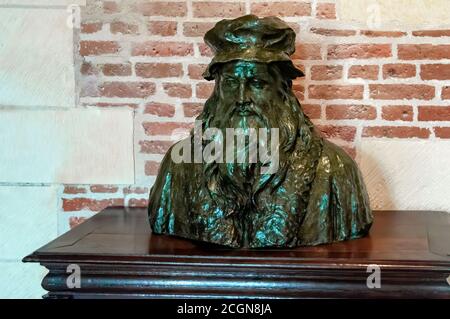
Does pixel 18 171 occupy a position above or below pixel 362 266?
above

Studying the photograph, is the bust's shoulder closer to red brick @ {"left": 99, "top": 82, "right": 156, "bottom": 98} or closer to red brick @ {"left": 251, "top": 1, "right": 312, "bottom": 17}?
red brick @ {"left": 251, "top": 1, "right": 312, "bottom": 17}

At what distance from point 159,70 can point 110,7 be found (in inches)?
12.9

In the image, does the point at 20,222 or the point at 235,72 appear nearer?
the point at 235,72

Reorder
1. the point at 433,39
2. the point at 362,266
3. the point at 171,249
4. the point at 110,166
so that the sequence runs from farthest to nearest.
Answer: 1. the point at 110,166
2. the point at 433,39
3. the point at 171,249
4. the point at 362,266

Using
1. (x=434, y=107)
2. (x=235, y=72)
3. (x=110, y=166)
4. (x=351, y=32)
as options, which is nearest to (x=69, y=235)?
(x=110, y=166)

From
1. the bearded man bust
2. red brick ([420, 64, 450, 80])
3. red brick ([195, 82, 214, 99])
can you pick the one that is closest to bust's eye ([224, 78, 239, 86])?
the bearded man bust

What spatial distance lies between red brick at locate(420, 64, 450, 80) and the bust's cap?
794 mm

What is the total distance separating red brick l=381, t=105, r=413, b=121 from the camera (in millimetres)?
2285

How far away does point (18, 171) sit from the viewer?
94.7 inches

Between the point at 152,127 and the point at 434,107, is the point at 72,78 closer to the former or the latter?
the point at 152,127

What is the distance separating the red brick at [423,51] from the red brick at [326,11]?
0.97ft

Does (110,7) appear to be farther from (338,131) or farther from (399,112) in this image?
(399,112)

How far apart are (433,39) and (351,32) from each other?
32 centimetres

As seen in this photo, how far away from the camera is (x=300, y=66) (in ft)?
7.50
